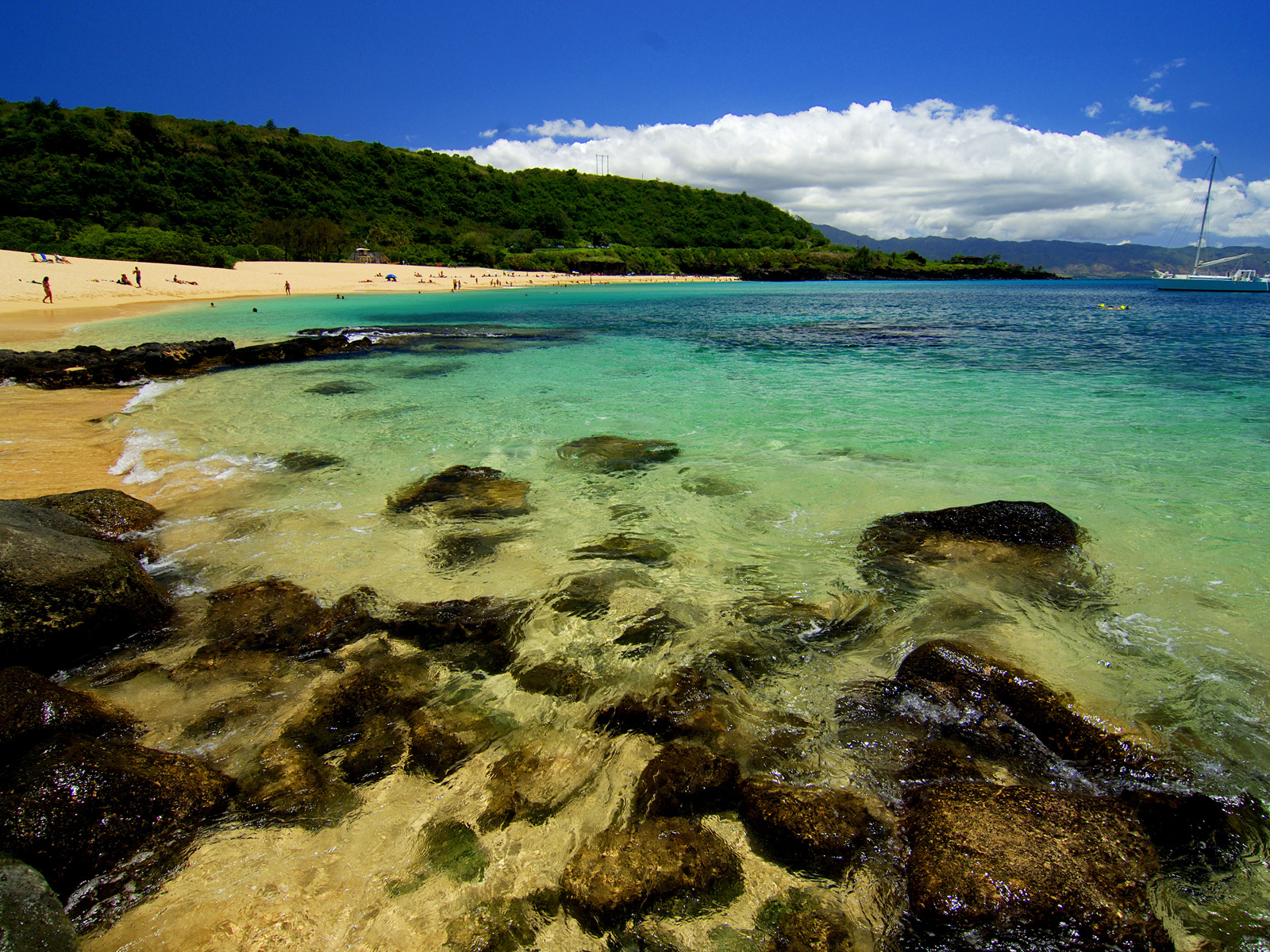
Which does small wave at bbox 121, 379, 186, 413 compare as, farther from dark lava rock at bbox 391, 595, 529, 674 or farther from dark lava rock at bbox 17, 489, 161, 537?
dark lava rock at bbox 391, 595, 529, 674

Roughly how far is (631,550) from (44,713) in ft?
13.1

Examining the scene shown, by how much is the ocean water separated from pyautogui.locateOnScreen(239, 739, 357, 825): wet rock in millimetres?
90

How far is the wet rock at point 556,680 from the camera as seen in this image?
11.8 ft

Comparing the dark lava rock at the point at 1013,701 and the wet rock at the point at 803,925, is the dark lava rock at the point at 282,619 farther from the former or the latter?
the dark lava rock at the point at 1013,701

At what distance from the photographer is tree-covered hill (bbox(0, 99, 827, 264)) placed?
54.2m

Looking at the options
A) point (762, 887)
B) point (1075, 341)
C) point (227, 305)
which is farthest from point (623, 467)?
point (227, 305)

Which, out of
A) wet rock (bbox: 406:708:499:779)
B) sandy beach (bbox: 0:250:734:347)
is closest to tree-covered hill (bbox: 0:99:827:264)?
sandy beach (bbox: 0:250:734:347)

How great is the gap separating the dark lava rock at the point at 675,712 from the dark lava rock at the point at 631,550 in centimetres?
182

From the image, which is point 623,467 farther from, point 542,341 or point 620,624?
point 542,341

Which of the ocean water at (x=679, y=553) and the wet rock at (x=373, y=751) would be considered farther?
the wet rock at (x=373, y=751)

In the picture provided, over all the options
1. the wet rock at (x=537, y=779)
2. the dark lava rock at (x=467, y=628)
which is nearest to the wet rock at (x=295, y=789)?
the wet rock at (x=537, y=779)

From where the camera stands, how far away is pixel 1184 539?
5.78m

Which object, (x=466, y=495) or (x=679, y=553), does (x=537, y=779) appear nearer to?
(x=679, y=553)

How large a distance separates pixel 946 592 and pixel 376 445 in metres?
7.96
